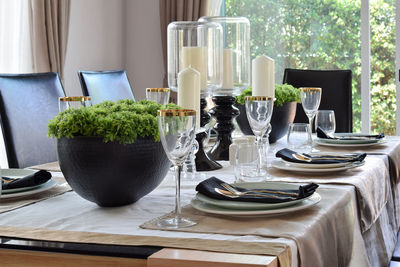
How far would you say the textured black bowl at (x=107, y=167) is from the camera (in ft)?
4.14

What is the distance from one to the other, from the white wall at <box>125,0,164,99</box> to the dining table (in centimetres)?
393

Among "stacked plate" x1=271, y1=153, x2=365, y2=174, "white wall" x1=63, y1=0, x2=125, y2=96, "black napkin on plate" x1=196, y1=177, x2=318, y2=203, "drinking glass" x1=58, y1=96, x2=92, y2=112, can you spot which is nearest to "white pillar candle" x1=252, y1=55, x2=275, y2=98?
"stacked plate" x1=271, y1=153, x2=365, y2=174

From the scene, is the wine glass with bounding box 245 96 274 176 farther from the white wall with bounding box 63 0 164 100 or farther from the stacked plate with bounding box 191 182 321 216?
the white wall with bounding box 63 0 164 100

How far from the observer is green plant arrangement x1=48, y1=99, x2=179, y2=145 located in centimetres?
126

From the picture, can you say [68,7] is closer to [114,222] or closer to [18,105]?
[18,105]

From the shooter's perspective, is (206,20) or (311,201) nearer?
(311,201)

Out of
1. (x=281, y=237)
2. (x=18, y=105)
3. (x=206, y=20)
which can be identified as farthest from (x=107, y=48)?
(x=281, y=237)

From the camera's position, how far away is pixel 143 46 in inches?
218

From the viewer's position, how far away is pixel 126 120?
4.18ft

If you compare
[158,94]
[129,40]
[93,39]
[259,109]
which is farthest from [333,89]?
[129,40]

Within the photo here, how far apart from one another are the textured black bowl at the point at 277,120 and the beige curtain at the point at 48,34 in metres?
2.28

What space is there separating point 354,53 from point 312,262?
3975 mm

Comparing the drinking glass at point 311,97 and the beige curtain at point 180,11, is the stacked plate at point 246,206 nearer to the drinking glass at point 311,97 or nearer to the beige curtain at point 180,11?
the drinking glass at point 311,97

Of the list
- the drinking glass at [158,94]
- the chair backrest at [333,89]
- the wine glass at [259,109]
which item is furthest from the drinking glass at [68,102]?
the chair backrest at [333,89]
